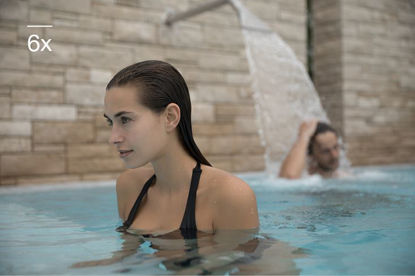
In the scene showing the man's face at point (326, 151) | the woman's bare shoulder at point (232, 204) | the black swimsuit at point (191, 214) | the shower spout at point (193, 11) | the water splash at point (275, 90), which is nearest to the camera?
the woman's bare shoulder at point (232, 204)

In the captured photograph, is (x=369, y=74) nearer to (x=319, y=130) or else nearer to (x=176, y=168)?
(x=319, y=130)

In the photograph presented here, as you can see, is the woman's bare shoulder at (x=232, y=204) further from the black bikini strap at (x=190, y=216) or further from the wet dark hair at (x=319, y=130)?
the wet dark hair at (x=319, y=130)

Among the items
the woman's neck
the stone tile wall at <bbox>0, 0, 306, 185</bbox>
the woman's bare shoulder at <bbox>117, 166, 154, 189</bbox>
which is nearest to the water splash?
the stone tile wall at <bbox>0, 0, 306, 185</bbox>

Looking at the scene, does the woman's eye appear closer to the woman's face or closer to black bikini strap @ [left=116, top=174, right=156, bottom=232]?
the woman's face

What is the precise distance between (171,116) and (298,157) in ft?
10.7

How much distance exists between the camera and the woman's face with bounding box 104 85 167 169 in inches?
70.6

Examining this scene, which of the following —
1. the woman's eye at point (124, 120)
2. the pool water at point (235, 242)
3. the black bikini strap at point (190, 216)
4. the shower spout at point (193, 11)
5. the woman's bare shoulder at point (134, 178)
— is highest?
the shower spout at point (193, 11)

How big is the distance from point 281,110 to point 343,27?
2953 mm

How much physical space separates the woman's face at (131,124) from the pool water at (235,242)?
0.38 meters

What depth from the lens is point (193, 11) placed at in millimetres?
5375

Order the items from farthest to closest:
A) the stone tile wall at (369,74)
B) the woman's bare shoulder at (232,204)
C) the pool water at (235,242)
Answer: the stone tile wall at (369,74) < the woman's bare shoulder at (232,204) < the pool water at (235,242)

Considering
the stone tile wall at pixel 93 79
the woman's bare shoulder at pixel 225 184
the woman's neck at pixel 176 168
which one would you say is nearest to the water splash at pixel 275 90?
the stone tile wall at pixel 93 79

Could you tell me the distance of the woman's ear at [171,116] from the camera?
6.03 ft

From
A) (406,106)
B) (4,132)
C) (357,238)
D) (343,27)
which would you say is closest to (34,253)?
(357,238)
